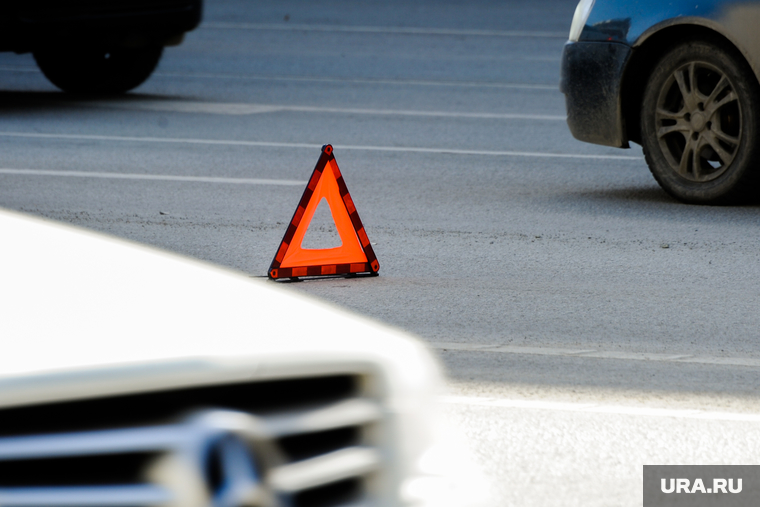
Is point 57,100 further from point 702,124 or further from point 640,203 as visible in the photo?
point 702,124

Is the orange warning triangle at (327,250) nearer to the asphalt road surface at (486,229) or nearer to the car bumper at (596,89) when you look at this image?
the asphalt road surface at (486,229)

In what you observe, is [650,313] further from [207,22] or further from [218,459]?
[207,22]

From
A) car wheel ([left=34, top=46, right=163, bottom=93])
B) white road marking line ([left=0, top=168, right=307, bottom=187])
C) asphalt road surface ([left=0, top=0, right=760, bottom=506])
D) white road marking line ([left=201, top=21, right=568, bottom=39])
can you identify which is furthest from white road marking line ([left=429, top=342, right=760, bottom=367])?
white road marking line ([left=201, top=21, right=568, bottom=39])

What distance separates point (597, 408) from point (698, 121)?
3859mm

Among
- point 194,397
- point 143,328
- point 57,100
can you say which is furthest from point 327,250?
point 57,100

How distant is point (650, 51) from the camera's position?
26.6 feet

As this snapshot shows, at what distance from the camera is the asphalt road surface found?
4219 millimetres

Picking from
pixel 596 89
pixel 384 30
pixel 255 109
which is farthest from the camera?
pixel 384 30

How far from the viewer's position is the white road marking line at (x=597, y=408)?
427cm

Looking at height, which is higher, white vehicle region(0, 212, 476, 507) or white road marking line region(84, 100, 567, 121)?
white road marking line region(84, 100, 567, 121)

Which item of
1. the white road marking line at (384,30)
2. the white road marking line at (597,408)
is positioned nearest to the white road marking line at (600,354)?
the white road marking line at (597,408)

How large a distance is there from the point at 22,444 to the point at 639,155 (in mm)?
8942

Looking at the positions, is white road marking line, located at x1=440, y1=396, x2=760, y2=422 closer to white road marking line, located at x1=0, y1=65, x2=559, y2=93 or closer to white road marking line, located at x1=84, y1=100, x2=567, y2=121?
white road marking line, located at x1=84, y1=100, x2=567, y2=121

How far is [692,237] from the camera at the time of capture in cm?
718
